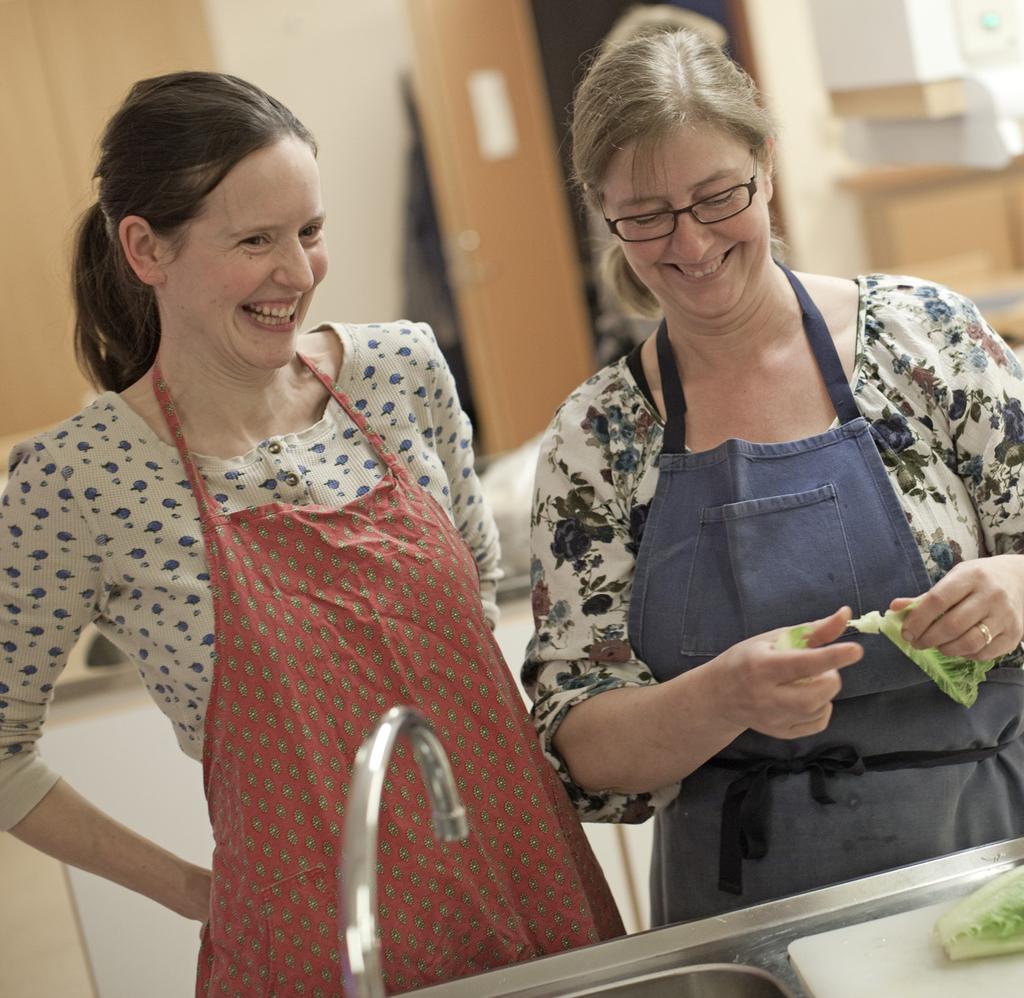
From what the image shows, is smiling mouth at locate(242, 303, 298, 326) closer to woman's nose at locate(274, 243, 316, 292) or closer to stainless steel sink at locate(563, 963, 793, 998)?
woman's nose at locate(274, 243, 316, 292)

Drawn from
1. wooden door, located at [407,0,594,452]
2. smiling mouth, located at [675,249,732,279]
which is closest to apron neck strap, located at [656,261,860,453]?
smiling mouth, located at [675,249,732,279]

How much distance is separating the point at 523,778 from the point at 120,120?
70 centimetres

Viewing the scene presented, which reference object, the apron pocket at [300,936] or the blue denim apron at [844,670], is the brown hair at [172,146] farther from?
the apron pocket at [300,936]

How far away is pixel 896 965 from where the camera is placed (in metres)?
1.04

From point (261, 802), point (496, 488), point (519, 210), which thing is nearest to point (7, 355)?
point (519, 210)

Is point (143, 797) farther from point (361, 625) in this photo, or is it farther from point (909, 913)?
point (909, 913)

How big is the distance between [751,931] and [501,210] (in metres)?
4.19

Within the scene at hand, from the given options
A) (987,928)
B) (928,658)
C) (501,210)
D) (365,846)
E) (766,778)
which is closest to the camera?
(365,846)

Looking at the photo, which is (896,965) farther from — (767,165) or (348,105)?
(348,105)

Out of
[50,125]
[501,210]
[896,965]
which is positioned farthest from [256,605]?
[501,210]

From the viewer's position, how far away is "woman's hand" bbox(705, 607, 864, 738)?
3.43ft

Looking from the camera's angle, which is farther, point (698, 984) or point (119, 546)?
point (119, 546)

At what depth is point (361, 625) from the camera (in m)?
1.22

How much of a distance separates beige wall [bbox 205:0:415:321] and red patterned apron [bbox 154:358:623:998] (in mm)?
4018
